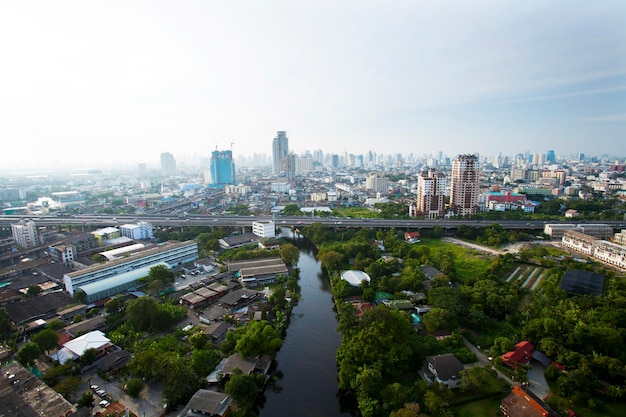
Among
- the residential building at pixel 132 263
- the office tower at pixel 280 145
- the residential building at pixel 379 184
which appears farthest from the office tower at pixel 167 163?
the residential building at pixel 132 263

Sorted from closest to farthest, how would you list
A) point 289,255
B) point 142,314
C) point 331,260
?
point 142,314 < point 331,260 < point 289,255

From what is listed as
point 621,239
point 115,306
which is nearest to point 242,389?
point 115,306

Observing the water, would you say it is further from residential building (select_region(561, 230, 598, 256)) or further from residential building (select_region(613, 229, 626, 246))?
residential building (select_region(613, 229, 626, 246))

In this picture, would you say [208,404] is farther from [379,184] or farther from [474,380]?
[379,184]

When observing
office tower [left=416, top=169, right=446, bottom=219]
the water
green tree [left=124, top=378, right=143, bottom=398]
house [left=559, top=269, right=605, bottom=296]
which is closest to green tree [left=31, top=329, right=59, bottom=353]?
green tree [left=124, top=378, right=143, bottom=398]

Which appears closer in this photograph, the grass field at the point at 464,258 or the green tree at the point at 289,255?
the grass field at the point at 464,258

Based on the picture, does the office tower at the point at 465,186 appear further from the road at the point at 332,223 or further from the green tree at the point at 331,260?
the green tree at the point at 331,260

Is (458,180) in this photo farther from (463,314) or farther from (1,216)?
(1,216)
